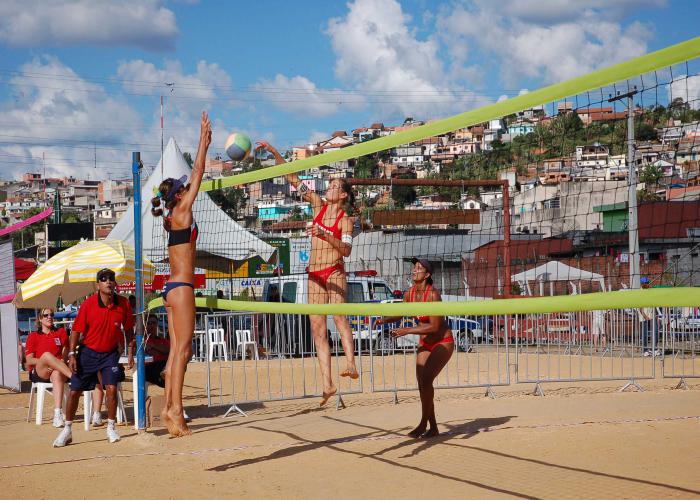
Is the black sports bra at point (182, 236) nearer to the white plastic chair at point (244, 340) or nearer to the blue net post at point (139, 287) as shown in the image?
the blue net post at point (139, 287)

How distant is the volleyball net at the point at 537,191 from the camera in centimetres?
534

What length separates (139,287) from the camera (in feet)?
31.9

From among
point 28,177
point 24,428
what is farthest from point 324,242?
point 28,177

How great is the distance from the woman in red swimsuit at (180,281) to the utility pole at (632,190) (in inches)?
137

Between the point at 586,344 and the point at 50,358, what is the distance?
33.0ft

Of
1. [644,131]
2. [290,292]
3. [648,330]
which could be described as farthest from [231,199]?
[290,292]

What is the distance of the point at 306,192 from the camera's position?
865 centimetres

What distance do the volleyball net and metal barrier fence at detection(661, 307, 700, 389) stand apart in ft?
25.2

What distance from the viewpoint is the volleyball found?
884cm

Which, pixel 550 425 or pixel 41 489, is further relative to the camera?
pixel 550 425

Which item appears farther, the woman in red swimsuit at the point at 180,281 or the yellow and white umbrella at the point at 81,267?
the yellow and white umbrella at the point at 81,267

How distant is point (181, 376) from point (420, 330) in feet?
8.30

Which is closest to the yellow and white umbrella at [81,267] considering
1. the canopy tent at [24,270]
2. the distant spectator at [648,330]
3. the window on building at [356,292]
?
the window on building at [356,292]

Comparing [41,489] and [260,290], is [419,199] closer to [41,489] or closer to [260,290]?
[41,489]
